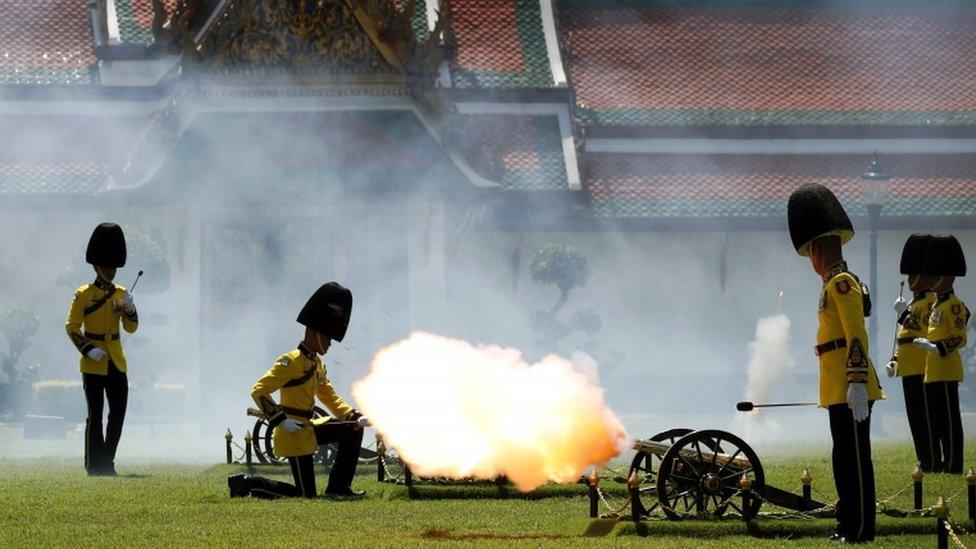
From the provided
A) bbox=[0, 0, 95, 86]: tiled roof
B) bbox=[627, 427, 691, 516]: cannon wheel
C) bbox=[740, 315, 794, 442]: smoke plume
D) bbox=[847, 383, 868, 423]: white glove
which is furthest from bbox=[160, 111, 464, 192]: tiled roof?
bbox=[847, 383, 868, 423]: white glove

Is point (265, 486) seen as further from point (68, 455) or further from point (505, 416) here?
point (68, 455)

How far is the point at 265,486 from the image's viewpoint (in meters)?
15.5

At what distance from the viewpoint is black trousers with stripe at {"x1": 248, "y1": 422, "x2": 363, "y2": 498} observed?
15430 mm

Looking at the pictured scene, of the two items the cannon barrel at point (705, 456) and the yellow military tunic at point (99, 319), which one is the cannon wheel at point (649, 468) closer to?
the cannon barrel at point (705, 456)

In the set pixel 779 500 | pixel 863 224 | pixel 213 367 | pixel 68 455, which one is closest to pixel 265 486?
pixel 779 500

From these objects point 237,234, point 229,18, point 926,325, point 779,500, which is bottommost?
point 779,500

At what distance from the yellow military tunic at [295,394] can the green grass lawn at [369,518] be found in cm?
57

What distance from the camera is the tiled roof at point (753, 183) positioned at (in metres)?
35.3

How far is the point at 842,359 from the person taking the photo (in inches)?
485

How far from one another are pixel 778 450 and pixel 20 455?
28.7 feet

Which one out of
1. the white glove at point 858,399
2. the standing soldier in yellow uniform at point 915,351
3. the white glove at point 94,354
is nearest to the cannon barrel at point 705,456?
the white glove at point 858,399

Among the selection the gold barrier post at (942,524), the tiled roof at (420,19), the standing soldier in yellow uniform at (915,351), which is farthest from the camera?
the tiled roof at (420,19)

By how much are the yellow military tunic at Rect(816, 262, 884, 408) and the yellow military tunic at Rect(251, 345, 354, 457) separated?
15.3ft

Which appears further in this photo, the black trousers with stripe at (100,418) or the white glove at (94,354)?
the black trousers with stripe at (100,418)
